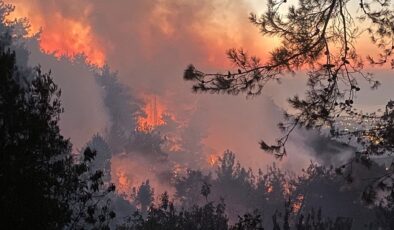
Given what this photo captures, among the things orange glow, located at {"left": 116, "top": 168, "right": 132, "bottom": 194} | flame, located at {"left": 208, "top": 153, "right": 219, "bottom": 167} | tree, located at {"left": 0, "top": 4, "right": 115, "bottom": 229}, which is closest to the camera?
tree, located at {"left": 0, "top": 4, "right": 115, "bottom": 229}

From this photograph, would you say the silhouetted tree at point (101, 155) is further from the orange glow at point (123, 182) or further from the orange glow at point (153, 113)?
the orange glow at point (153, 113)

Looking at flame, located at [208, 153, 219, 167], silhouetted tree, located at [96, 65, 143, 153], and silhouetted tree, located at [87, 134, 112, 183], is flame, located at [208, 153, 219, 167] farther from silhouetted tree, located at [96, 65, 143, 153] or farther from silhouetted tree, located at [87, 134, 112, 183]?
silhouetted tree, located at [87, 134, 112, 183]

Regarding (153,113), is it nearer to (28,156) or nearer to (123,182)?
(123,182)

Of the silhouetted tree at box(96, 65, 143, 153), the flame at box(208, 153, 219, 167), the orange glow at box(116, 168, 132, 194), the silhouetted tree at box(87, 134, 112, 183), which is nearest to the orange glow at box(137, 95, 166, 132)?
the silhouetted tree at box(96, 65, 143, 153)

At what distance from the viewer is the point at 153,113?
147 m

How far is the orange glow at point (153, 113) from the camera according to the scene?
14105 centimetres

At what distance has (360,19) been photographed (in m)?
8.80

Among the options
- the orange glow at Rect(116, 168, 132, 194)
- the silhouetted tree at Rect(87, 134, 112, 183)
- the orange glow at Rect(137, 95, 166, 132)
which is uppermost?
the orange glow at Rect(137, 95, 166, 132)

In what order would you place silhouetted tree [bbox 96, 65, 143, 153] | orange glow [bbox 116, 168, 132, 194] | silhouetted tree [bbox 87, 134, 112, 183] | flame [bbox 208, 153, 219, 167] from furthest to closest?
flame [bbox 208, 153, 219, 167] → silhouetted tree [bbox 96, 65, 143, 153] → orange glow [bbox 116, 168, 132, 194] → silhouetted tree [bbox 87, 134, 112, 183]

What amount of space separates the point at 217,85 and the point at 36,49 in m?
106

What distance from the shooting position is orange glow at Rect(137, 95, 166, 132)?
14105 cm

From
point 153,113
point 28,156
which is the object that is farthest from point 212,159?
point 28,156

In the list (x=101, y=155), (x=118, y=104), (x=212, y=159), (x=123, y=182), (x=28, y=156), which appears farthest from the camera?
(x=212, y=159)

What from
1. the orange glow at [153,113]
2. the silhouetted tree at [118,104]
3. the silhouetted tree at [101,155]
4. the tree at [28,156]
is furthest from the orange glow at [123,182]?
the tree at [28,156]
